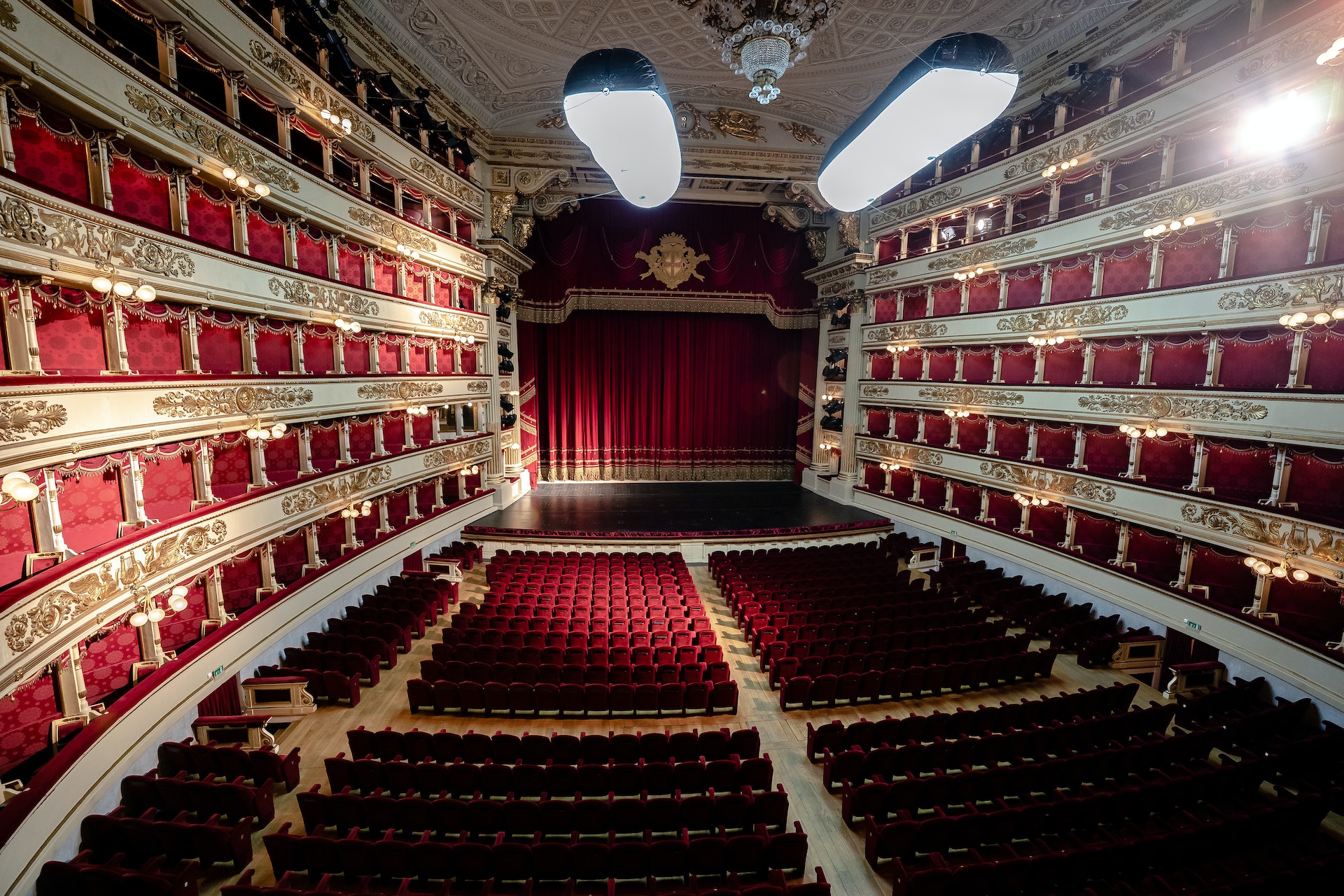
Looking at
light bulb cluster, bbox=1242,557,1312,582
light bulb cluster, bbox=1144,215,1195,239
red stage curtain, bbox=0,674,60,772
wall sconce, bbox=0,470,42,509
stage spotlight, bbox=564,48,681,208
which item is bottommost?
red stage curtain, bbox=0,674,60,772

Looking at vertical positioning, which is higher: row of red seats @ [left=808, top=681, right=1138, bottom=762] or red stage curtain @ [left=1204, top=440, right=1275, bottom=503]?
red stage curtain @ [left=1204, top=440, right=1275, bottom=503]

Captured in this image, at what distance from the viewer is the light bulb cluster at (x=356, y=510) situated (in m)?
9.67

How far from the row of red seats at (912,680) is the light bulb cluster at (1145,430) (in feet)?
14.6

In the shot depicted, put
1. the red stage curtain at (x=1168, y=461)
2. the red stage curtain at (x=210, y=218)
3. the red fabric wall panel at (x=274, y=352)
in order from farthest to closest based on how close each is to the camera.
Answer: the red stage curtain at (x=1168, y=461) → the red fabric wall panel at (x=274, y=352) → the red stage curtain at (x=210, y=218)

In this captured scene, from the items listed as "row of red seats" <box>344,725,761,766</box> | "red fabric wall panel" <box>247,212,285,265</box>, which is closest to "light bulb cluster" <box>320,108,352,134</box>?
"red fabric wall panel" <box>247,212,285,265</box>

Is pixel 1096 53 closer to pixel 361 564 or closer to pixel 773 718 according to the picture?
pixel 773 718

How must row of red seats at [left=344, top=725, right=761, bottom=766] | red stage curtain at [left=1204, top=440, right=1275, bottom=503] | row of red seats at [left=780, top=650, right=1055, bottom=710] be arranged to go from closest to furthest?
row of red seats at [left=344, top=725, right=761, bottom=766] → row of red seats at [left=780, top=650, right=1055, bottom=710] → red stage curtain at [left=1204, top=440, right=1275, bottom=503]

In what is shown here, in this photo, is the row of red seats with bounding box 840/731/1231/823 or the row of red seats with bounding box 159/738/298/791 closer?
the row of red seats with bounding box 840/731/1231/823

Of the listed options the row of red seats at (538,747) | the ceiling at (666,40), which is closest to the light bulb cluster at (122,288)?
the row of red seats at (538,747)

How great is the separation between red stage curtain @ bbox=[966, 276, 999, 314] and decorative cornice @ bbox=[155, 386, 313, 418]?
14450 millimetres

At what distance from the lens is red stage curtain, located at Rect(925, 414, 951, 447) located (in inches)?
568

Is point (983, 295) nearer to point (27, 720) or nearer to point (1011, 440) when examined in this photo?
point (1011, 440)

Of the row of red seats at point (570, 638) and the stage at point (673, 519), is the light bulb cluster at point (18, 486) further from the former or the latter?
the stage at point (673, 519)

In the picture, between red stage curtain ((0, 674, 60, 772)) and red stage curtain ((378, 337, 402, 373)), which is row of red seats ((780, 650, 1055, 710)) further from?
red stage curtain ((378, 337, 402, 373))
